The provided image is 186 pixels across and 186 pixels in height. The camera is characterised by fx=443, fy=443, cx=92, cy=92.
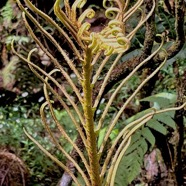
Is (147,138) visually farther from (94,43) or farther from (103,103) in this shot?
(103,103)

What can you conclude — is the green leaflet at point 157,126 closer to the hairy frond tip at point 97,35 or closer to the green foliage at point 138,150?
the green foliage at point 138,150

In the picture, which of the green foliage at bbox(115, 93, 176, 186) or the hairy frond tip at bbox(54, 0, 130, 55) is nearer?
the hairy frond tip at bbox(54, 0, 130, 55)

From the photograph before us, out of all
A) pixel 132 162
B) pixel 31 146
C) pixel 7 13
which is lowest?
pixel 132 162

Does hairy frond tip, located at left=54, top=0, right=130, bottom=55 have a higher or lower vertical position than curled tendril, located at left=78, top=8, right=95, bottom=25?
lower

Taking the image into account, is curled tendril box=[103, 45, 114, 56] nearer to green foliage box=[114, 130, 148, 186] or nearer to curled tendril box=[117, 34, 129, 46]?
curled tendril box=[117, 34, 129, 46]

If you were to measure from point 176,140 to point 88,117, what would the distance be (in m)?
0.79

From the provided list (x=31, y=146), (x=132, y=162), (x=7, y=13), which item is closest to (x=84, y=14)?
(x=132, y=162)

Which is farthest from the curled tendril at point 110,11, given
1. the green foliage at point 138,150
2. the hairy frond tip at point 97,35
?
the green foliage at point 138,150

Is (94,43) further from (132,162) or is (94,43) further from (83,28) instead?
(132,162)

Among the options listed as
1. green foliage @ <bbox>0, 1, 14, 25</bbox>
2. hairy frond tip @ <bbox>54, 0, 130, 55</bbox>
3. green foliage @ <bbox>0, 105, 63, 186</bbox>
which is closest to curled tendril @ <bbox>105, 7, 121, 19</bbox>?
hairy frond tip @ <bbox>54, 0, 130, 55</bbox>

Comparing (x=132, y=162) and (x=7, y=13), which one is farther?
(x=7, y=13)

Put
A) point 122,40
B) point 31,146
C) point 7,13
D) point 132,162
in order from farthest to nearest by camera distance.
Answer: point 7,13 → point 31,146 → point 132,162 → point 122,40

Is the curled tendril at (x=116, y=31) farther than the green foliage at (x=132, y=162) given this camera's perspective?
No

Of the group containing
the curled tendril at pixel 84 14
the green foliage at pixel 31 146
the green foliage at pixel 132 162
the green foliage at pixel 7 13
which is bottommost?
the green foliage at pixel 132 162
